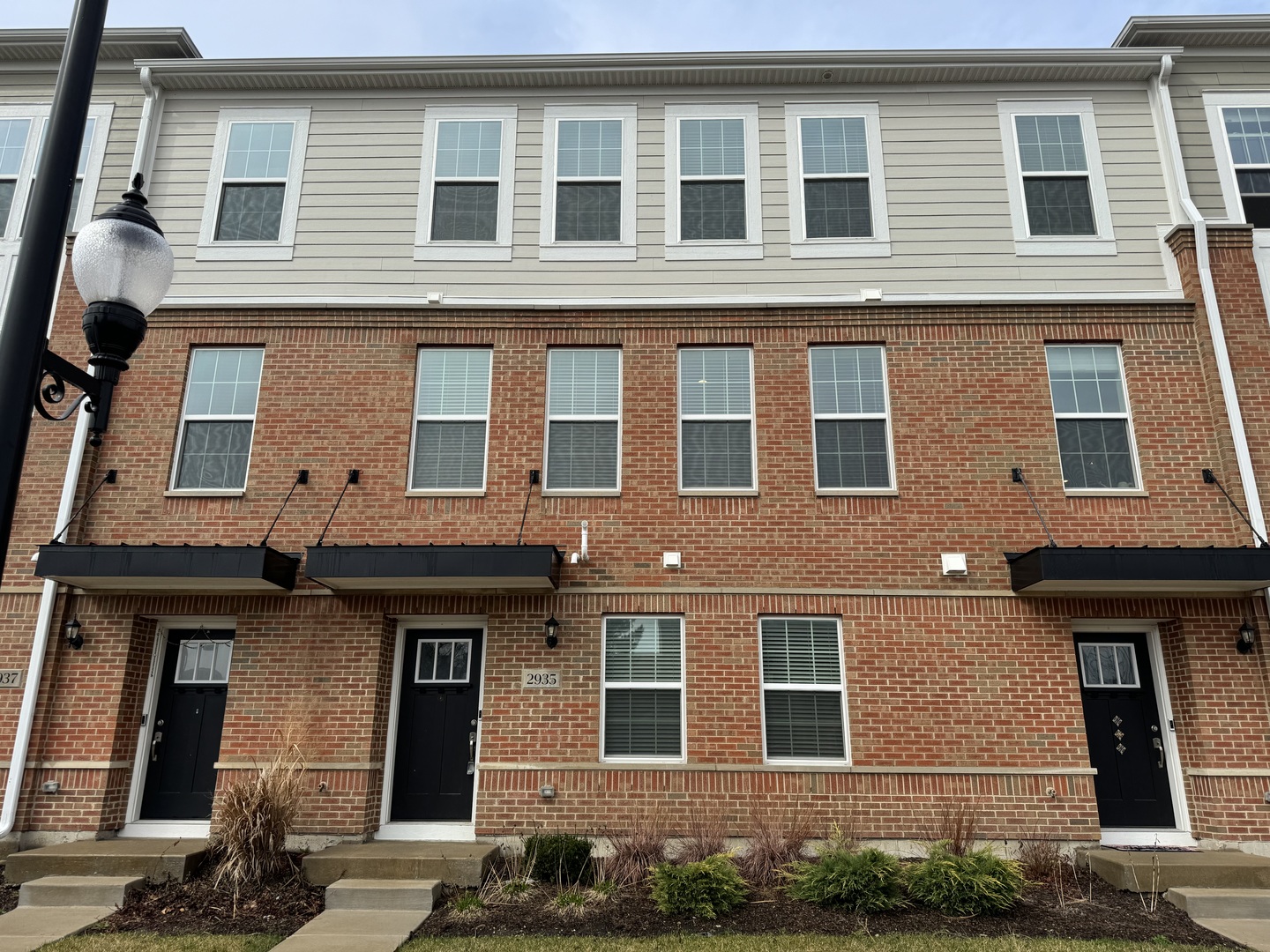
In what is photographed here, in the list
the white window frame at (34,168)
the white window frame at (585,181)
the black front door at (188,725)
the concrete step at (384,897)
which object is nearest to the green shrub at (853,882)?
the concrete step at (384,897)

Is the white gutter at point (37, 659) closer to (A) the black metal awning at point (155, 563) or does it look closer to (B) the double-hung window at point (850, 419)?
(A) the black metal awning at point (155, 563)

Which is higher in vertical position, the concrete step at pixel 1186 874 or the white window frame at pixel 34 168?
the white window frame at pixel 34 168

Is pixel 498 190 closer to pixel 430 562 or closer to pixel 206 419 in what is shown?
pixel 206 419

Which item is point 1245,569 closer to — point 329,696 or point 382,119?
point 329,696

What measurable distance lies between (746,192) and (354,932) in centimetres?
950

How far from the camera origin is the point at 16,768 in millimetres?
8969

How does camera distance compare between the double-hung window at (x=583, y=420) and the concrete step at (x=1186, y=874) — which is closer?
the concrete step at (x=1186, y=874)

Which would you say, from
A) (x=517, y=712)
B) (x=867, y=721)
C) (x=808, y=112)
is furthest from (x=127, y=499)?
(x=808, y=112)

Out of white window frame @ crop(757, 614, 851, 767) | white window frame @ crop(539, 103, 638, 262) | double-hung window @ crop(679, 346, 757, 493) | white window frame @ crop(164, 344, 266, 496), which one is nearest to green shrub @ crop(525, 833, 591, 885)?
white window frame @ crop(757, 614, 851, 767)

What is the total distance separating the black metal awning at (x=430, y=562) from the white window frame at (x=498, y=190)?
4193 millimetres

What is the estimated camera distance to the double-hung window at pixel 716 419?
10141 millimetres

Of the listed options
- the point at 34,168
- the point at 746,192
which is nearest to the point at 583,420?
the point at 746,192

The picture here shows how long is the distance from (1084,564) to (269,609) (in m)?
9.17

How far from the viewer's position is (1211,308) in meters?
10.1
